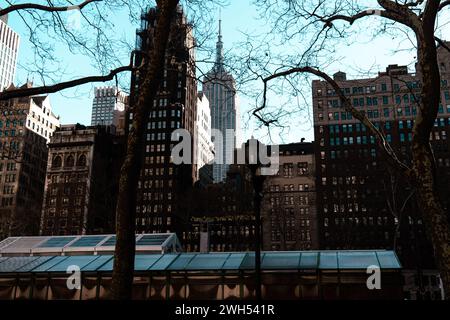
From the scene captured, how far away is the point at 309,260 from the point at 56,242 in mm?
13931

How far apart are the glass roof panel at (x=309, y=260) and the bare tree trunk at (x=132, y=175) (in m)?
9.80

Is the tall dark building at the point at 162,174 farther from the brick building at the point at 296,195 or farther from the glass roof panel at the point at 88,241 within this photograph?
the glass roof panel at the point at 88,241

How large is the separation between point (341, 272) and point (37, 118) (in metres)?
118

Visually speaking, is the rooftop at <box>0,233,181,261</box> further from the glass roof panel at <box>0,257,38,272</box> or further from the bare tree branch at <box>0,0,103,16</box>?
the bare tree branch at <box>0,0,103,16</box>

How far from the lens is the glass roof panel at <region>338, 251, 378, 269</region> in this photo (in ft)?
57.4

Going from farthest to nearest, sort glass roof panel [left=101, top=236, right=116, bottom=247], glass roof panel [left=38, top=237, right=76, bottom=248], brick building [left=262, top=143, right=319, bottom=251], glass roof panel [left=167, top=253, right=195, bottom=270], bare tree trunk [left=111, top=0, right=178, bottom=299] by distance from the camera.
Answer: brick building [left=262, top=143, right=319, bottom=251] < glass roof panel [left=38, top=237, right=76, bottom=248] < glass roof panel [left=101, top=236, right=116, bottom=247] < glass roof panel [left=167, top=253, right=195, bottom=270] < bare tree trunk [left=111, top=0, right=178, bottom=299]

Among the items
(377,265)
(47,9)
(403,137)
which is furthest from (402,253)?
(47,9)

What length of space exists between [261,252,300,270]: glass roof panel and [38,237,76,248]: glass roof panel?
11229mm

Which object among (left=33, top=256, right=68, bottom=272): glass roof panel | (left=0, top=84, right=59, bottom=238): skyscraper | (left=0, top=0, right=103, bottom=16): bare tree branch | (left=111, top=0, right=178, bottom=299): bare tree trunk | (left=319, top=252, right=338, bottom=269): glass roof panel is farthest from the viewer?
(left=0, top=84, right=59, bottom=238): skyscraper

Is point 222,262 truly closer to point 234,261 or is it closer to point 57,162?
point 234,261

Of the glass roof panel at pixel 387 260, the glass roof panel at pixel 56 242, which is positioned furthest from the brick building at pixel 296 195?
the glass roof panel at pixel 387 260

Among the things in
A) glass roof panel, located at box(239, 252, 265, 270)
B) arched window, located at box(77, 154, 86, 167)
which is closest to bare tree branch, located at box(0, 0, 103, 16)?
glass roof panel, located at box(239, 252, 265, 270)

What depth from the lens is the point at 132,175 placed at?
998cm

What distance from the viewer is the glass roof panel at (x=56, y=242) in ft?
78.6
